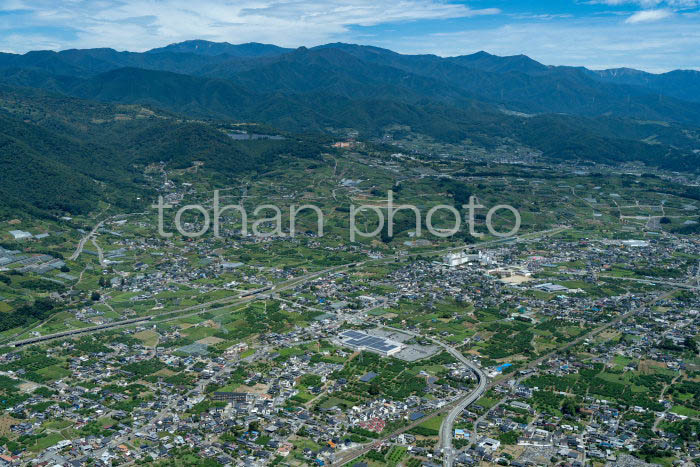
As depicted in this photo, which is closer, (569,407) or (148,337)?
(569,407)

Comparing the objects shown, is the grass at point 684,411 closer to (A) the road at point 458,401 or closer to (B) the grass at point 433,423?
(A) the road at point 458,401

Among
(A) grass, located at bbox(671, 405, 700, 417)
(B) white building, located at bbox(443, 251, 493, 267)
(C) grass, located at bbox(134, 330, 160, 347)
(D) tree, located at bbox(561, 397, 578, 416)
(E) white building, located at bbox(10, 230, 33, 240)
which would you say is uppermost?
(E) white building, located at bbox(10, 230, 33, 240)

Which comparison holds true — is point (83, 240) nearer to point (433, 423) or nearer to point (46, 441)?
point (46, 441)

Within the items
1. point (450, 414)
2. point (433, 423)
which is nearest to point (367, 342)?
point (450, 414)

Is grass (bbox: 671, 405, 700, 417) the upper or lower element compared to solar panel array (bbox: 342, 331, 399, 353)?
lower

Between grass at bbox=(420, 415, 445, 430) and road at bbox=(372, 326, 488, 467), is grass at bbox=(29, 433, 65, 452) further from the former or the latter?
road at bbox=(372, 326, 488, 467)

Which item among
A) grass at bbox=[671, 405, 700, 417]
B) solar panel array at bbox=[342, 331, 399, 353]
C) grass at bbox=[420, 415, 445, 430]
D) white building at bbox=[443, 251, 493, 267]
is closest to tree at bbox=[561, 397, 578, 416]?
grass at bbox=[671, 405, 700, 417]

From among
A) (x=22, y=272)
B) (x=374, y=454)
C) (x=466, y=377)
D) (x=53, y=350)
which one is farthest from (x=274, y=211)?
(x=374, y=454)

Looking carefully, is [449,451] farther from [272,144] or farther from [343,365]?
[272,144]

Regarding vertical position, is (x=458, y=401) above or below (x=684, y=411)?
above
